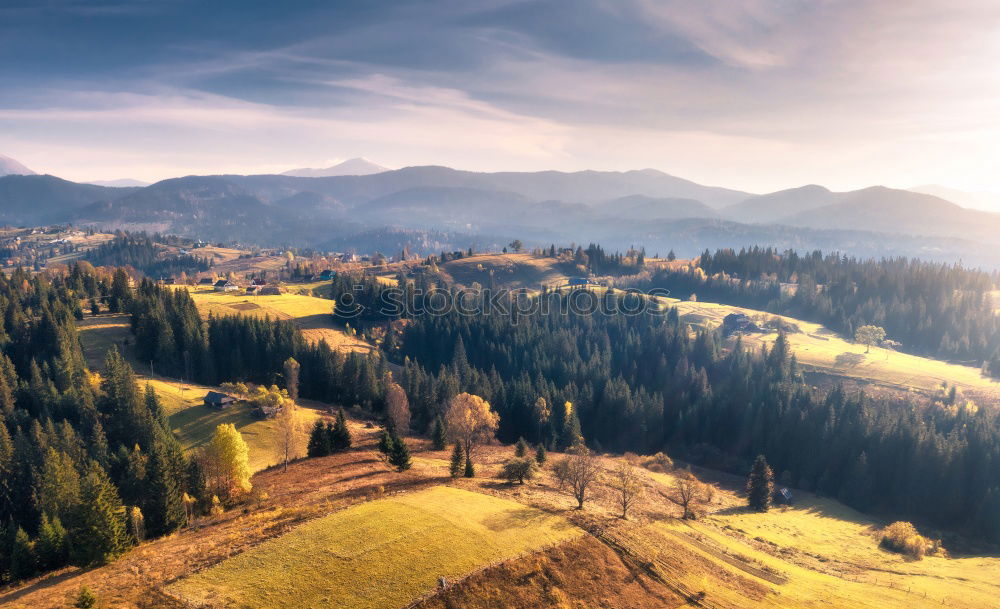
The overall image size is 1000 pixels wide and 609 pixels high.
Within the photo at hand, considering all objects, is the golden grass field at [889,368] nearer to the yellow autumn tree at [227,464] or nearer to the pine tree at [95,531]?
the yellow autumn tree at [227,464]

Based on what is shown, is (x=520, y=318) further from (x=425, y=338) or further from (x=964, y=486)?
(x=964, y=486)

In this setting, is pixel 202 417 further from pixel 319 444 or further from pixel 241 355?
pixel 241 355

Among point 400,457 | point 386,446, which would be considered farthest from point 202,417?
point 400,457

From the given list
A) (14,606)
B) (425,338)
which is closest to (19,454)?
(14,606)

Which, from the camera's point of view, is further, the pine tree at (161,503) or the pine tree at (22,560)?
the pine tree at (161,503)

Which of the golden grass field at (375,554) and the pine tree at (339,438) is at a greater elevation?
the golden grass field at (375,554)

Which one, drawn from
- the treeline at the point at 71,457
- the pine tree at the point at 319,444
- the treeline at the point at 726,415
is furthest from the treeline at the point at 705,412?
the pine tree at the point at 319,444

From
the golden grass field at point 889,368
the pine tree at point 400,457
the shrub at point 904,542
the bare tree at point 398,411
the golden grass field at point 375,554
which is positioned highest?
the golden grass field at point 375,554
